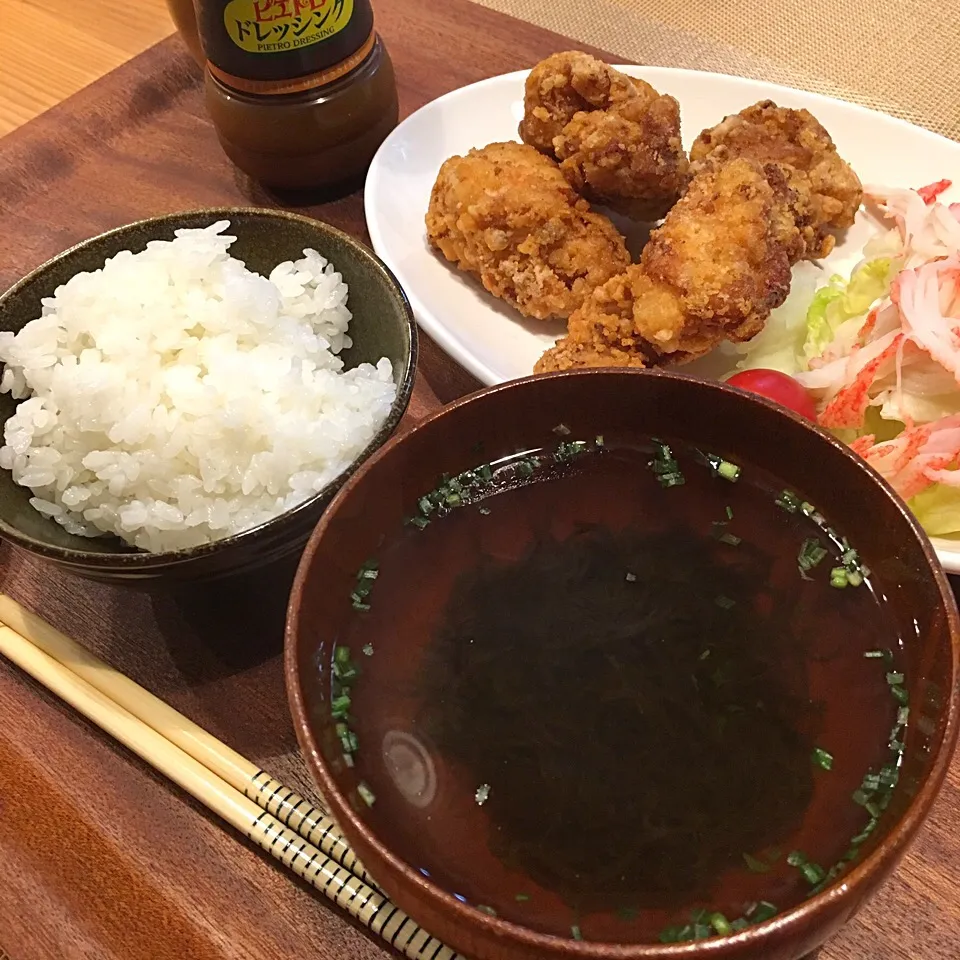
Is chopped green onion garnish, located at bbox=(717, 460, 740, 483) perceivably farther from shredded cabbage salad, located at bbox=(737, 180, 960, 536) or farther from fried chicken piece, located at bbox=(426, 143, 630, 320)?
fried chicken piece, located at bbox=(426, 143, 630, 320)

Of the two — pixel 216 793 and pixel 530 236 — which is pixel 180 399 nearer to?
pixel 216 793

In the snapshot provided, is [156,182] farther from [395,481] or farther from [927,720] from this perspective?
[927,720]

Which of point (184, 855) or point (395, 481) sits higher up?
point (395, 481)

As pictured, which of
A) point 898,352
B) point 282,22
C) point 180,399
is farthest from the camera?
point 282,22

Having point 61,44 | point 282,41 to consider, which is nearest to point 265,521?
point 282,41

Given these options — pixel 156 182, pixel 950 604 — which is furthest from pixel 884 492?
pixel 156 182

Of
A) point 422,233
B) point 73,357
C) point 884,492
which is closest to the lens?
point 884,492
